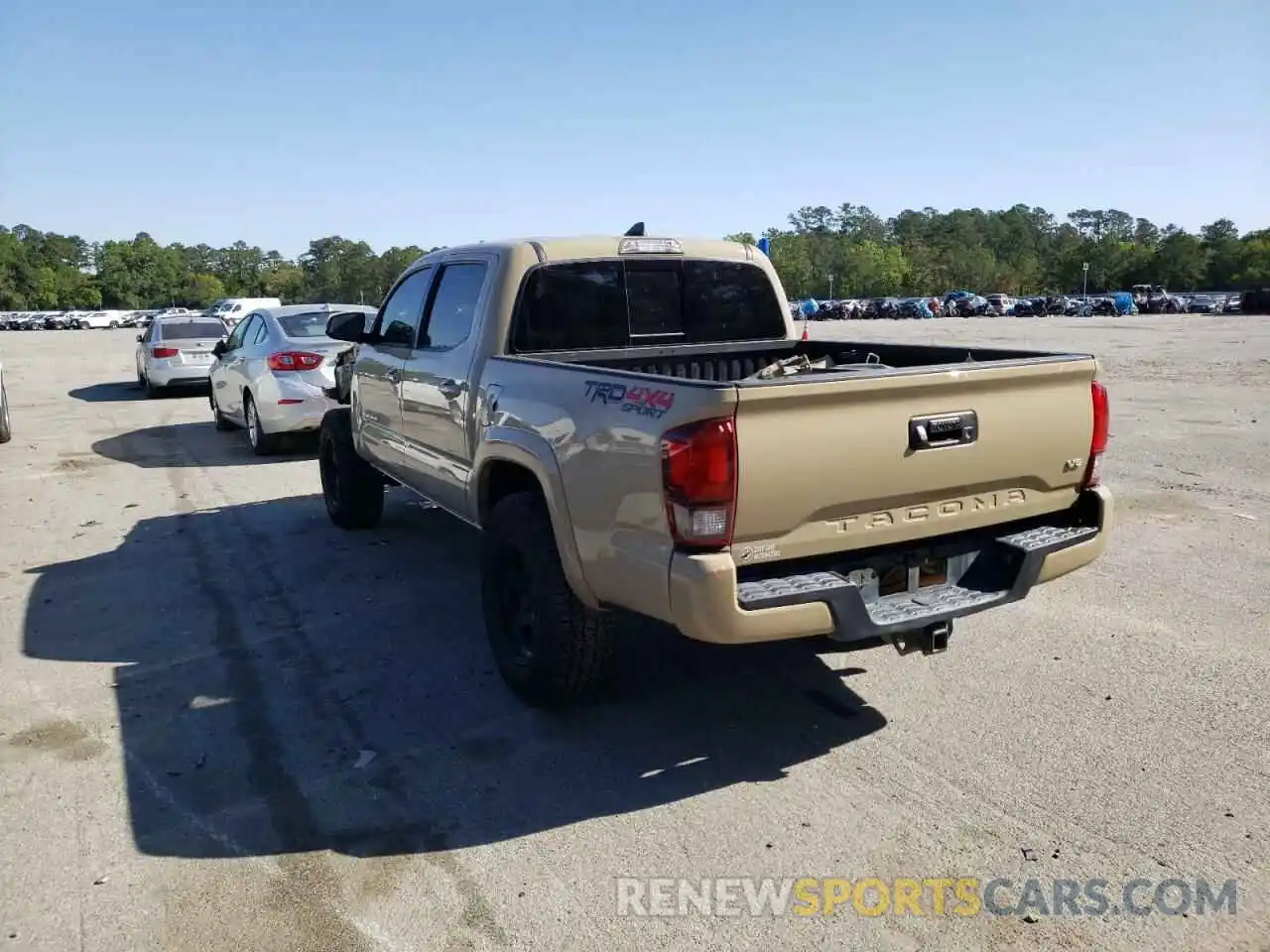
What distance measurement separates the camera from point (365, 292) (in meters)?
105

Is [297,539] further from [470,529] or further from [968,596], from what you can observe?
[968,596]

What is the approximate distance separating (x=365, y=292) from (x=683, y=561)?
107 meters

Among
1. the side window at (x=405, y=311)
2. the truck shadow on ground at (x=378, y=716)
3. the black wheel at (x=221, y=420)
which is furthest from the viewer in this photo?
the black wheel at (x=221, y=420)

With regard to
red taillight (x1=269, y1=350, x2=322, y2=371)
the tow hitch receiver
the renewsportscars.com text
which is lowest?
the renewsportscars.com text

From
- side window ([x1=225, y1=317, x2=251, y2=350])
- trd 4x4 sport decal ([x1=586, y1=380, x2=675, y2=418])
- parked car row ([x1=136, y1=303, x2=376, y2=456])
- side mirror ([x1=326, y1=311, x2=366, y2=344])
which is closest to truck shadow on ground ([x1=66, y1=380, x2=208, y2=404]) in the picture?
parked car row ([x1=136, y1=303, x2=376, y2=456])

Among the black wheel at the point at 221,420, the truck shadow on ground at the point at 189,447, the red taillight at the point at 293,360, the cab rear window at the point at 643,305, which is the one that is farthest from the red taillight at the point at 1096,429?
the black wheel at the point at 221,420

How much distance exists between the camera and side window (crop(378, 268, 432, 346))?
611 cm

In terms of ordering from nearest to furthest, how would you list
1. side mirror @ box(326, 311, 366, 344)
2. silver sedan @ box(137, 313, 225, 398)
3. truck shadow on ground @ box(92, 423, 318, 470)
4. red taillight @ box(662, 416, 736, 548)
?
1. red taillight @ box(662, 416, 736, 548)
2. side mirror @ box(326, 311, 366, 344)
3. truck shadow on ground @ box(92, 423, 318, 470)
4. silver sedan @ box(137, 313, 225, 398)

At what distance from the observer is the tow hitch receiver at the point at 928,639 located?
3809 millimetres

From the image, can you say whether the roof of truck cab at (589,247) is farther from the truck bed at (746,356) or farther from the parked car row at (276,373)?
the parked car row at (276,373)

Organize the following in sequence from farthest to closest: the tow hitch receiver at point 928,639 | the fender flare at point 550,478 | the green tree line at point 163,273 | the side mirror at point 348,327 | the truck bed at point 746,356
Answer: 1. the green tree line at point 163,273
2. the side mirror at point 348,327
3. the truck bed at point 746,356
4. the fender flare at point 550,478
5. the tow hitch receiver at point 928,639

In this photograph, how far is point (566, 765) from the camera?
13.1 ft

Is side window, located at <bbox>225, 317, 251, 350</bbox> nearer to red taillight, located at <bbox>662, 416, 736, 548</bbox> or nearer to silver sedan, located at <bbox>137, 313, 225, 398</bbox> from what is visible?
silver sedan, located at <bbox>137, 313, 225, 398</bbox>

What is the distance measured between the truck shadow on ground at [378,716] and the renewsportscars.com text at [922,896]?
1.54ft
